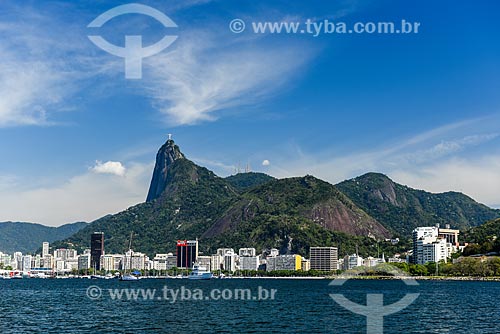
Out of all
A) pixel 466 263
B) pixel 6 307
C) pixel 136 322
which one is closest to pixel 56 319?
pixel 136 322

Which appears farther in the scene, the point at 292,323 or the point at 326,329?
the point at 292,323

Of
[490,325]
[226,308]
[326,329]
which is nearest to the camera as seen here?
[326,329]

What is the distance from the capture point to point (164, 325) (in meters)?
49.9

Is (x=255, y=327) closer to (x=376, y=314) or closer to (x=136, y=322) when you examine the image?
(x=136, y=322)

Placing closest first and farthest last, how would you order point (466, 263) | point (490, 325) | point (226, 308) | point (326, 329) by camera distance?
point (326, 329) < point (490, 325) < point (226, 308) < point (466, 263)

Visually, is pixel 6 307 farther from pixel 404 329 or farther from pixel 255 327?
pixel 404 329

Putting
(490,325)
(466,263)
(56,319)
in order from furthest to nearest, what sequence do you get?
1. (466,263)
2. (56,319)
3. (490,325)

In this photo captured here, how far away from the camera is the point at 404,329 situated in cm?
4769

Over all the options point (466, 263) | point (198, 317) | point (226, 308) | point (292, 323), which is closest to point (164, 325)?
point (198, 317)

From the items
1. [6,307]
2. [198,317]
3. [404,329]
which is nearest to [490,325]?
[404,329]

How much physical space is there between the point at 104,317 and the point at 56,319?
4.33m

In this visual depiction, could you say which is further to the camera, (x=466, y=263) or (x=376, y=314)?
(x=466, y=263)

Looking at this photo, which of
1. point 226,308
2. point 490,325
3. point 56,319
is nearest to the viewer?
point 490,325

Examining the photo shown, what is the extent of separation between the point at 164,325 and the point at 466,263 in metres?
162
